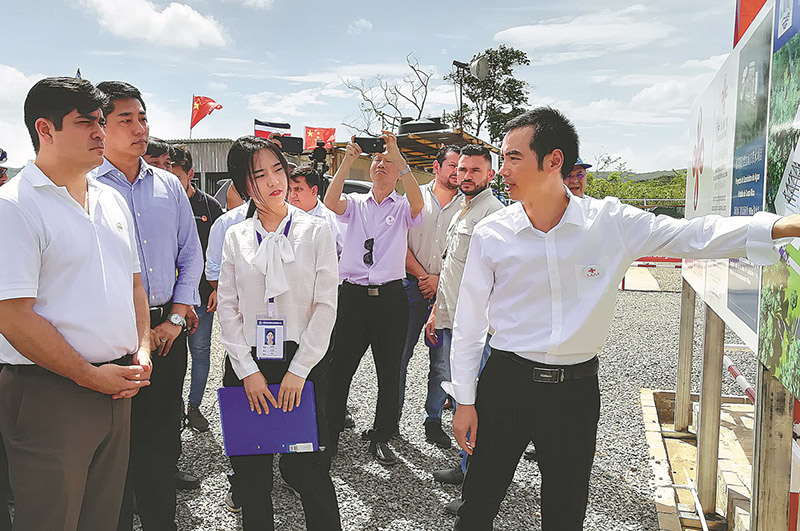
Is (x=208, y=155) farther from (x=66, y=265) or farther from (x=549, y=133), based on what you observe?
(x=549, y=133)

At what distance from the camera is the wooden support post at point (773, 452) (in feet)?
6.56

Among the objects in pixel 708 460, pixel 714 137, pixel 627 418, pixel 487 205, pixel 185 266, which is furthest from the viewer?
pixel 627 418

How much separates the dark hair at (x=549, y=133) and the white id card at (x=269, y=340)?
3.93 ft

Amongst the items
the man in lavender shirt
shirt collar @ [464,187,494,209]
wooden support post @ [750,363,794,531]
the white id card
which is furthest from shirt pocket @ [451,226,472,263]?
wooden support post @ [750,363,794,531]

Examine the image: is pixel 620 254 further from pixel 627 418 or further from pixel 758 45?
pixel 627 418

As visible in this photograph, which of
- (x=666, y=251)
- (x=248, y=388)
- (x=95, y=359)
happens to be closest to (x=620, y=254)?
(x=666, y=251)

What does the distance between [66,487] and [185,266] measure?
128 centimetres

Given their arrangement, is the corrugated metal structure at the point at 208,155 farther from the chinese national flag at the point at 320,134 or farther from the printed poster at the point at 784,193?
the printed poster at the point at 784,193

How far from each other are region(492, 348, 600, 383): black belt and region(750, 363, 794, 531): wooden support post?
1.91 feet

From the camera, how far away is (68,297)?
74.4 inches

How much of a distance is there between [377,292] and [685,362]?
8.39ft

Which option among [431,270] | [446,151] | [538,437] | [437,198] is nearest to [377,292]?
[431,270]

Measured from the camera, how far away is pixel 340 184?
402cm

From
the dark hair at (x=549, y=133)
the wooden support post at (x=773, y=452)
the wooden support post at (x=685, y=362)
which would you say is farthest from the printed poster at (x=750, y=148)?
the wooden support post at (x=685, y=362)
